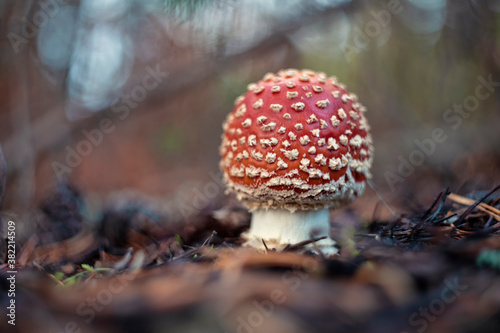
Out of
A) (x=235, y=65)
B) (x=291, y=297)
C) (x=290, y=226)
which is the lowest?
(x=290, y=226)

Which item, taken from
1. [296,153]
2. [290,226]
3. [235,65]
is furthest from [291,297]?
[235,65]

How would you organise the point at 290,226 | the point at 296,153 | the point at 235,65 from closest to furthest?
the point at 296,153 < the point at 290,226 < the point at 235,65

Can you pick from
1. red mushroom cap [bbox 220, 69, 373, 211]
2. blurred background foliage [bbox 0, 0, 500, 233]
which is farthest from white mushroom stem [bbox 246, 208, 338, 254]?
blurred background foliage [bbox 0, 0, 500, 233]

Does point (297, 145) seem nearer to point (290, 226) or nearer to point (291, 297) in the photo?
point (290, 226)

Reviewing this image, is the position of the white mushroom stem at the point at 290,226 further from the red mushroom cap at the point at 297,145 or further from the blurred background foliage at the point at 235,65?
the blurred background foliage at the point at 235,65

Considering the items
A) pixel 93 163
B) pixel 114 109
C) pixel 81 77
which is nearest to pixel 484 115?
pixel 114 109

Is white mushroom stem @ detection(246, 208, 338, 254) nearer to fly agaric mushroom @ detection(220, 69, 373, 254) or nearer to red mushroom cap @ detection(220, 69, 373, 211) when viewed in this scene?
fly agaric mushroom @ detection(220, 69, 373, 254)

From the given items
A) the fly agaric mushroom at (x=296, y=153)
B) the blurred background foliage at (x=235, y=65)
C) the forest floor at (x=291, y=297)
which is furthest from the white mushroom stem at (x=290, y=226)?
the blurred background foliage at (x=235, y=65)
